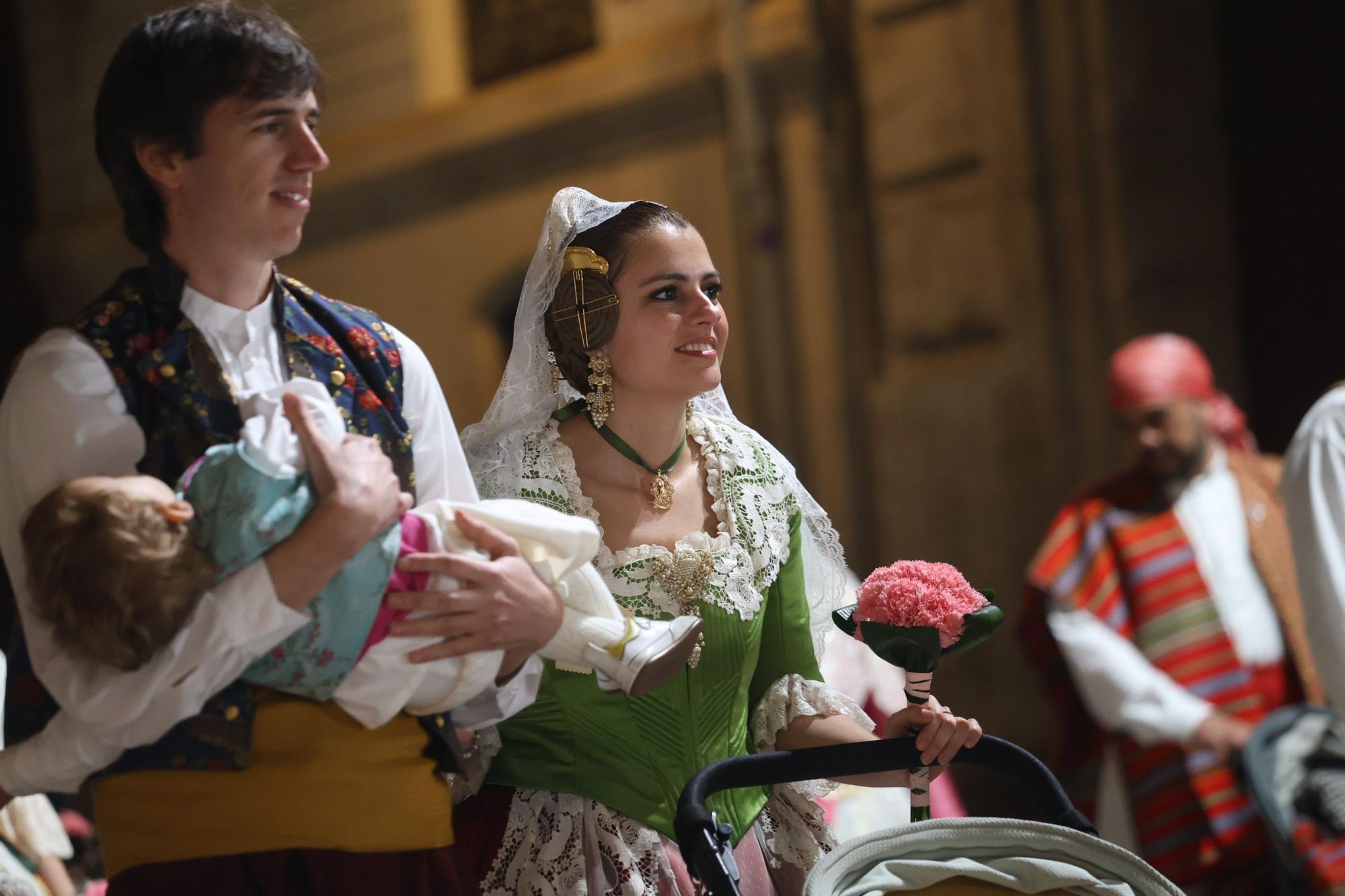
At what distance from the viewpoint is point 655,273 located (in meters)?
2.80

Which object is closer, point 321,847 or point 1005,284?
point 321,847

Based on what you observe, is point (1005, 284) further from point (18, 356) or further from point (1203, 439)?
point (18, 356)

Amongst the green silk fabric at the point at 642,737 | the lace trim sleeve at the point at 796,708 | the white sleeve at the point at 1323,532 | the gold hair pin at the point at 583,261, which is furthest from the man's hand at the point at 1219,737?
the gold hair pin at the point at 583,261

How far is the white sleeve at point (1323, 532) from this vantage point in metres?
4.22

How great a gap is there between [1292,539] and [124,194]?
3326 mm

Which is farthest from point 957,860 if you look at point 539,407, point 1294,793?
point 1294,793

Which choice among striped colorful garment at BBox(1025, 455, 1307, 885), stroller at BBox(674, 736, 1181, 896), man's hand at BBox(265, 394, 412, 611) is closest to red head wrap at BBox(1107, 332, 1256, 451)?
striped colorful garment at BBox(1025, 455, 1307, 885)

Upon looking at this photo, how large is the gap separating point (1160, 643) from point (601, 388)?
3.72 metres

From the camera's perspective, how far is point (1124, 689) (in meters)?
5.75

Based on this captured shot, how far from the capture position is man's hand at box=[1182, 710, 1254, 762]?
5.65m

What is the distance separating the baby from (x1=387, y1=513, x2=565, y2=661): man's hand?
0.02 meters

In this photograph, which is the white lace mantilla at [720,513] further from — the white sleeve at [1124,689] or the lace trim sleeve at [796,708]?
the white sleeve at [1124,689]

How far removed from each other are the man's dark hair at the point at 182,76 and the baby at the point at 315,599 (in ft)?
1.25

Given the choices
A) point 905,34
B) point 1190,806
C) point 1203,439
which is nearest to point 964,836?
point 1190,806
